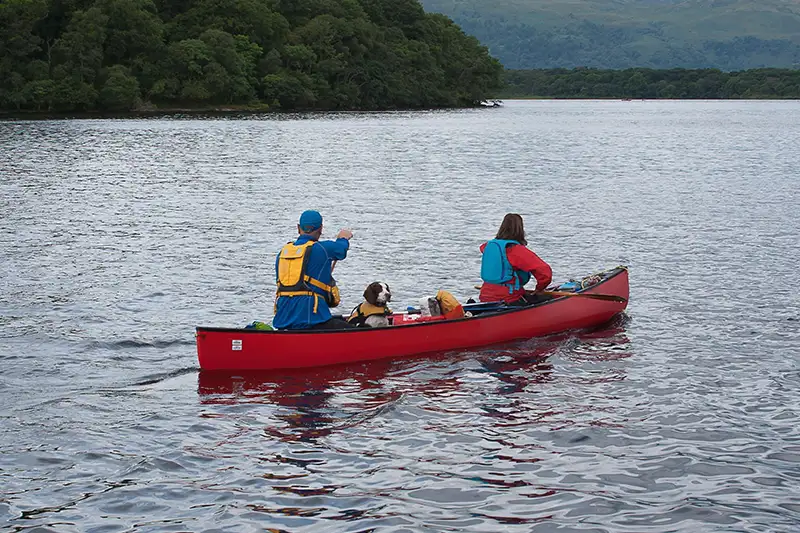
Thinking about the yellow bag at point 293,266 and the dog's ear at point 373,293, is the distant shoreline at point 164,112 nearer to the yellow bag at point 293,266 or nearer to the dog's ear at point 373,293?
the dog's ear at point 373,293

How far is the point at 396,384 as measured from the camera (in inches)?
545

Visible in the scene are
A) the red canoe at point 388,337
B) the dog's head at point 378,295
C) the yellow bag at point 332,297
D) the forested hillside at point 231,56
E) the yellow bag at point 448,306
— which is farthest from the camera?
the forested hillside at point 231,56

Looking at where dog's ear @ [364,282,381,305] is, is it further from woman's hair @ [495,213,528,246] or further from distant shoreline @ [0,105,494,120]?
distant shoreline @ [0,105,494,120]

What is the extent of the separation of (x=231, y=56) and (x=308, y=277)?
109 meters

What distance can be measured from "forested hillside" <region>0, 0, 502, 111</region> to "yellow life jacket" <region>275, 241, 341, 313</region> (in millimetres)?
96146

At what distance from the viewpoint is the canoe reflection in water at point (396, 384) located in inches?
490

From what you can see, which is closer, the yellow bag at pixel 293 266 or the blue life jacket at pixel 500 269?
the yellow bag at pixel 293 266

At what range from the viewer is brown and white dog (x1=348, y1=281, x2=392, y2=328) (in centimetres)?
1470

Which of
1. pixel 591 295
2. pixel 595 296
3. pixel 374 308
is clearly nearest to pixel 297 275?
pixel 374 308

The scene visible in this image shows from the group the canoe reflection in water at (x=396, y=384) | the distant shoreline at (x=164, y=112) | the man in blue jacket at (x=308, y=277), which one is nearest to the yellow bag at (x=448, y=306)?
the canoe reflection in water at (x=396, y=384)

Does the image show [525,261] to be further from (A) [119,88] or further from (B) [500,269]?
(A) [119,88]

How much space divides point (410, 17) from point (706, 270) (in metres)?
152

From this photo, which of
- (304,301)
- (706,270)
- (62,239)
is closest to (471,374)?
(304,301)

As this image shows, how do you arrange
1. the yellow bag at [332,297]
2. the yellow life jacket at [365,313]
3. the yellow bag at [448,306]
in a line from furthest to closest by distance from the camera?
the yellow bag at [448,306], the yellow life jacket at [365,313], the yellow bag at [332,297]
